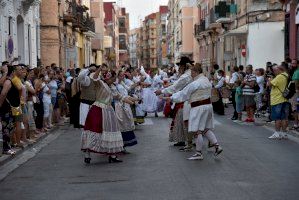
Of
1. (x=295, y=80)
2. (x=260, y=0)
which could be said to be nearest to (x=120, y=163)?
(x=295, y=80)

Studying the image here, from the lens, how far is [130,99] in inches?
491

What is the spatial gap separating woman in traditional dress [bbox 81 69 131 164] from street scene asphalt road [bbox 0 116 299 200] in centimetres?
30

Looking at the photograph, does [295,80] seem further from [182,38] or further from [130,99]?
[182,38]

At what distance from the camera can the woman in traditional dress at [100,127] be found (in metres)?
11.6

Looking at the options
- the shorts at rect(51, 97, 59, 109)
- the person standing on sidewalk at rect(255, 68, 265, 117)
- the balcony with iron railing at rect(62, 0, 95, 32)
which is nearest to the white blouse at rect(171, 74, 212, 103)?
the shorts at rect(51, 97, 59, 109)

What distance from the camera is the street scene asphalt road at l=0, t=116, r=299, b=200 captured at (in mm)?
8562

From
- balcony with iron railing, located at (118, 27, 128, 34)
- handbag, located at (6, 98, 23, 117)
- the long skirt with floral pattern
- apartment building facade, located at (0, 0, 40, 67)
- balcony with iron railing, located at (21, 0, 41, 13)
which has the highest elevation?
balcony with iron railing, located at (118, 27, 128, 34)

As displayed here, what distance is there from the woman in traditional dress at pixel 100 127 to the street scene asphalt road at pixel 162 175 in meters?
0.30

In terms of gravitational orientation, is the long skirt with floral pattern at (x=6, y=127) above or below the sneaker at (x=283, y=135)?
above

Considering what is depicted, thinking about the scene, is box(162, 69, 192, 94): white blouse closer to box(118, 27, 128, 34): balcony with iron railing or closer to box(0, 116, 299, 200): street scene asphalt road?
box(0, 116, 299, 200): street scene asphalt road

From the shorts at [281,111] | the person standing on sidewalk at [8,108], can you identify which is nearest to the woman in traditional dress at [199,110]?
the person standing on sidewalk at [8,108]

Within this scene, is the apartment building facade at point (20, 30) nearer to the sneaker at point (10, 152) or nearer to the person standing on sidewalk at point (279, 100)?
the sneaker at point (10, 152)

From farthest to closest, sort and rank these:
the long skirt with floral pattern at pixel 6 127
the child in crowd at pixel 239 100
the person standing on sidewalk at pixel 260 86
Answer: the person standing on sidewalk at pixel 260 86
the child in crowd at pixel 239 100
the long skirt with floral pattern at pixel 6 127

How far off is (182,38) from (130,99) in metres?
61.7
